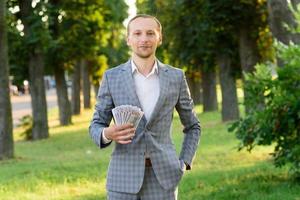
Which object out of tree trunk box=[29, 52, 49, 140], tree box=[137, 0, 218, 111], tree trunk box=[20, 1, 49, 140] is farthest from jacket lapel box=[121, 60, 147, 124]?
tree trunk box=[29, 52, 49, 140]

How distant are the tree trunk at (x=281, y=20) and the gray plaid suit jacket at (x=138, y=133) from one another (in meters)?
7.72

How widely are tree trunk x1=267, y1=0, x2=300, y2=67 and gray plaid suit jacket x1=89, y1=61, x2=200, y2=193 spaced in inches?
304

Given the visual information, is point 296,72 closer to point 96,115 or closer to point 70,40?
point 96,115

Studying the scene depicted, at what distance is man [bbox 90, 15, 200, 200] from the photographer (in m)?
3.75

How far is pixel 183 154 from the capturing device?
397 centimetres

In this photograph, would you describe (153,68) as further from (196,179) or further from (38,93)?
(38,93)

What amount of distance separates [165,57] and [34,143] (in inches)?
450

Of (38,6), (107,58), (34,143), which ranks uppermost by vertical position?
(38,6)

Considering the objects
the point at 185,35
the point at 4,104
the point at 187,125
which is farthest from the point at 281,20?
the point at 185,35

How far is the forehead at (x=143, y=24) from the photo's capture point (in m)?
3.82

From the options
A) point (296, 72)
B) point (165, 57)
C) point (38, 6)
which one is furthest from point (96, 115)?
point (165, 57)

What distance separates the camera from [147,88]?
151 inches

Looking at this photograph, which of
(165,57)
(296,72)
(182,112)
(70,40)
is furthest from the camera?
(165,57)

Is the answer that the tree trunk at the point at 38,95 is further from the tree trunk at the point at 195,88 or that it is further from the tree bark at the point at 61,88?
the tree trunk at the point at 195,88
